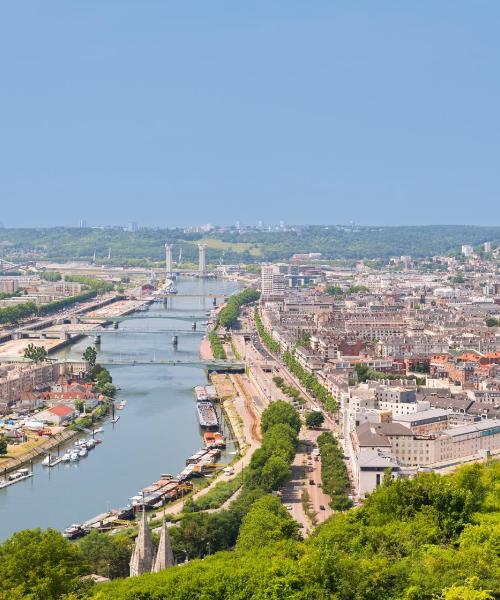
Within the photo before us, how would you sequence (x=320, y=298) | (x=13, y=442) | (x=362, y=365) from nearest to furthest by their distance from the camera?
(x=13, y=442), (x=362, y=365), (x=320, y=298)

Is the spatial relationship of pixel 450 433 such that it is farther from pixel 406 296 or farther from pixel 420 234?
pixel 420 234

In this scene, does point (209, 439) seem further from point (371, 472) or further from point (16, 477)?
point (371, 472)

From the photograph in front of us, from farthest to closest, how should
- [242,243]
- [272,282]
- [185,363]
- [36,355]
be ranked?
[242,243], [272,282], [36,355], [185,363]

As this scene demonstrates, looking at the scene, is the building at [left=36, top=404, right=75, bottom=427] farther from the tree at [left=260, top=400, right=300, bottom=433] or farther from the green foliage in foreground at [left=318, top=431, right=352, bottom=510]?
the green foliage in foreground at [left=318, top=431, right=352, bottom=510]

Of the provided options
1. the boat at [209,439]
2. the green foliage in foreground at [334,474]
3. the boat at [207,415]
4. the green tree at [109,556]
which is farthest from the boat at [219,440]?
the green tree at [109,556]

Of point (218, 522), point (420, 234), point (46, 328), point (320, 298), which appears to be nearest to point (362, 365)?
point (218, 522)

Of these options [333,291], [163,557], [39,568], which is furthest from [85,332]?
[39,568]
